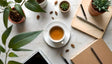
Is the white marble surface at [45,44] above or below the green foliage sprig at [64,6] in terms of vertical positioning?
below

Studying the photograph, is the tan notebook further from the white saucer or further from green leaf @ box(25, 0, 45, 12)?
green leaf @ box(25, 0, 45, 12)

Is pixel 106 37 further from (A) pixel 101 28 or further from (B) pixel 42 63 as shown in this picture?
(B) pixel 42 63

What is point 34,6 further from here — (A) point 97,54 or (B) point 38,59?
(A) point 97,54

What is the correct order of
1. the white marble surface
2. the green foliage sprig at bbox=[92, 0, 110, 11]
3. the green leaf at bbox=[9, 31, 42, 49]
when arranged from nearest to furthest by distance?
the green leaf at bbox=[9, 31, 42, 49]
the green foliage sprig at bbox=[92, 0, 110, 11]
the white marble surface

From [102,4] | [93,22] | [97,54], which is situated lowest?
[97,54]

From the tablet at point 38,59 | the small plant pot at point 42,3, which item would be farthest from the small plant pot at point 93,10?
the tablet at point 38,59

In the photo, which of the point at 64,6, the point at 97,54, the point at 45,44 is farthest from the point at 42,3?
the point at 97,54

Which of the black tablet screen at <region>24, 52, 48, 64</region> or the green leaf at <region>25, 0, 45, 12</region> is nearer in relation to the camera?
the green leaf at <region>25, 0, 45, 12</region>

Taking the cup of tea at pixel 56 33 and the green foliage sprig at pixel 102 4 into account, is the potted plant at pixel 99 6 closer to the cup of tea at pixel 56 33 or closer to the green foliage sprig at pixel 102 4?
the green foliage sprig at pixel 102 4

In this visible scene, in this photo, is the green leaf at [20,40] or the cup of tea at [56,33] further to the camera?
the cup of tea at [56,33]

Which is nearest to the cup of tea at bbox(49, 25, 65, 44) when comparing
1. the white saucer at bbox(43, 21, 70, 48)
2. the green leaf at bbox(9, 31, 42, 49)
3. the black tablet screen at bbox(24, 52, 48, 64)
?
the white saucer at bbox(43, 21, 70, 48)

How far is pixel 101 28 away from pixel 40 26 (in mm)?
324

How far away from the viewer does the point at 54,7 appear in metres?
0.83

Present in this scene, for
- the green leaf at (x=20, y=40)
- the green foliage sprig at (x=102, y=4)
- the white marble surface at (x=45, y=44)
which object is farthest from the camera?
the white marble surface at (x=45, y=44)
